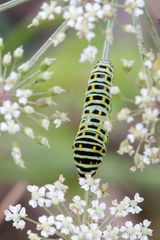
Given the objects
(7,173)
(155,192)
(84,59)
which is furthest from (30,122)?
(84,59)

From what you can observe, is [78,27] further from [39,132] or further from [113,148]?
[113,148]

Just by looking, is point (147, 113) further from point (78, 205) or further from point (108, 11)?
point (78, 205)

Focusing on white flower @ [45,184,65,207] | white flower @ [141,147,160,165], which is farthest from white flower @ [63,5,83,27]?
white flower @ [45,184,65,207]

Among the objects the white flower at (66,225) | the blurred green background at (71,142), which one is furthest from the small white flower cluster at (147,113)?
the blurred green background at (71,142)

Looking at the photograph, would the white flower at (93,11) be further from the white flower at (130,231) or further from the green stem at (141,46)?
the white flower at (130,231)

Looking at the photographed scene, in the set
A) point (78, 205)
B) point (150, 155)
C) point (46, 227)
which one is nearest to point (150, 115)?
point (150, 155)

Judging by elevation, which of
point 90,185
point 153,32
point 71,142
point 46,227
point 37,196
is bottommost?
point 46,227

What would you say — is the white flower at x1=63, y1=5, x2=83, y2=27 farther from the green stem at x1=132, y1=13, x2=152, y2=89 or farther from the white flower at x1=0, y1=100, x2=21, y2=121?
the white flower at x1=0, y1=100, x2=21, y2=121

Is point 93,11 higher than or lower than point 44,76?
higher
